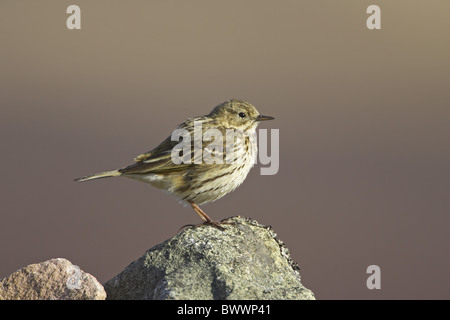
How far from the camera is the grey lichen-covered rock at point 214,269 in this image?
15.4 ft

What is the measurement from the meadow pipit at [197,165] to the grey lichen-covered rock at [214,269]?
1174mm

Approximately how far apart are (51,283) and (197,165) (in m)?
2.73

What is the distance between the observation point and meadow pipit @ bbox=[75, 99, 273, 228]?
7.33 metres

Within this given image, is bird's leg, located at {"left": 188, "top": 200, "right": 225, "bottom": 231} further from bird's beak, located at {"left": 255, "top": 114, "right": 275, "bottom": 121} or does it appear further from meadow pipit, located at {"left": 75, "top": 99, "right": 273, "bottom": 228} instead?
A: bird's beak, located at {"left": 255, "top": 114, "right": 275, "bottom": 121}

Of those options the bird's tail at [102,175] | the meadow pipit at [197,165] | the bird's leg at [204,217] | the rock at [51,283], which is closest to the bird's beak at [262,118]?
the meadow pipit at [197,165]

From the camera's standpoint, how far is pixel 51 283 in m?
5.10

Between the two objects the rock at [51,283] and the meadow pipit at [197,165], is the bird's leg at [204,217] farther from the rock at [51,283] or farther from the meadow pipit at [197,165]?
the rock at [51,283]

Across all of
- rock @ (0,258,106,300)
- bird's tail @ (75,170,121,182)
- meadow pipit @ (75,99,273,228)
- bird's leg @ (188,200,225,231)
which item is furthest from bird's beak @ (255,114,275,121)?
Result: rock @ (0,258,106,300)

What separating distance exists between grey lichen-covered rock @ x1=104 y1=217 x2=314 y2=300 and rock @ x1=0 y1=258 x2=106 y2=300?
457mm

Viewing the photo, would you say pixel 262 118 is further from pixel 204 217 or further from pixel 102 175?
pixel 102 175

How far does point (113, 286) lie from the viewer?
5457mm
